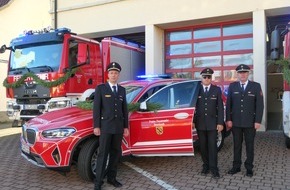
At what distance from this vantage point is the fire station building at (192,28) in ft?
36.1

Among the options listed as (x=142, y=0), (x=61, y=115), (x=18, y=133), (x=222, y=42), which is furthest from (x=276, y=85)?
(x=61, y=115)

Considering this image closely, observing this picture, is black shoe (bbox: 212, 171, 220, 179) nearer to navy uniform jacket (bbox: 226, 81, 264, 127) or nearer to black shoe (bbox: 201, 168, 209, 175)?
black shoe (bbox: 201, 168, 209, 175)

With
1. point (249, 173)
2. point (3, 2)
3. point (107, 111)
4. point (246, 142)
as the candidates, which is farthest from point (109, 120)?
point (3, 2)

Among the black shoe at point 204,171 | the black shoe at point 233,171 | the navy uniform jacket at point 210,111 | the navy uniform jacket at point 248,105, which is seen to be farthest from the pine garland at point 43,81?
the black shoe at point 233,171

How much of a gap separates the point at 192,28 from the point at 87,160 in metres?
8.64

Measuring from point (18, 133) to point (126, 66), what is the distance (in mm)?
4069

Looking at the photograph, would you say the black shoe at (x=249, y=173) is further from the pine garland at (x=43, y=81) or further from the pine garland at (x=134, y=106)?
the pine garland at (x=43, y=81)

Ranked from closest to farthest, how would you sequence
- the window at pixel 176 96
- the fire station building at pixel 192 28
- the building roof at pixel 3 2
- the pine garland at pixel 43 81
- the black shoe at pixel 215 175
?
the black shoe at pixel 215 175 → the window at pixel 176 96 → the pine garland at pixel 43 81 → the fire station building at pixel 192 28 → the building roof at pixel 3 2

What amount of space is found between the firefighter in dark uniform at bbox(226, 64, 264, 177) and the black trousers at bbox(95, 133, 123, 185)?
1.98m

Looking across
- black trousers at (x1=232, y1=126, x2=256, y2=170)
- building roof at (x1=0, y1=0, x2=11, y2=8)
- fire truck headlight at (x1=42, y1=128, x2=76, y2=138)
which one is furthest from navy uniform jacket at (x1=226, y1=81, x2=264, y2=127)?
building roof at (x1=0, y1=0, x2=11, y2=8)

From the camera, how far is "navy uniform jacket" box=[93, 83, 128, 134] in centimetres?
530

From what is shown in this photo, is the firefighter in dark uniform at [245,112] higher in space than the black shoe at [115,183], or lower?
higher

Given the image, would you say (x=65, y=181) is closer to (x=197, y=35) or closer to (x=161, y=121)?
(x=161, y=121)

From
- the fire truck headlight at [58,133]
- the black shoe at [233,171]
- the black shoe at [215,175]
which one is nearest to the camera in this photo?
the fire truck headlight at [58,133]
